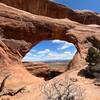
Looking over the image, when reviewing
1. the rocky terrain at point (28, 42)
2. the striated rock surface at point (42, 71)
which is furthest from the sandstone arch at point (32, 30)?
the striated rock surface at point (42, 71)

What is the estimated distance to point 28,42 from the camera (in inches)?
893

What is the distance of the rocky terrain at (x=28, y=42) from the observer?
14.8 m

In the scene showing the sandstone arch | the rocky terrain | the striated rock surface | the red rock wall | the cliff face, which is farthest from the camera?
the striated rock surface

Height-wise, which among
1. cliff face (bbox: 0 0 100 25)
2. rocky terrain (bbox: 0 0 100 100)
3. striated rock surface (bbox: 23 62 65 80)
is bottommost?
striated rock surface (bbox: 23 62 65 80)

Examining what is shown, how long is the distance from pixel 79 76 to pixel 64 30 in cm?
866

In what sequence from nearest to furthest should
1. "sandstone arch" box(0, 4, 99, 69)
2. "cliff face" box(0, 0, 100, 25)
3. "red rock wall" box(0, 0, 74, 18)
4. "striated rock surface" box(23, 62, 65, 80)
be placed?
1. "sandstone arch" box(0, 4, 99, 69)
2. "red rock wall" box(0, 0, 74, 18)
3. "cliff face" box(0, 0, 100, 25)
4. "striated rock surface" box(23, 62, 65, 80)

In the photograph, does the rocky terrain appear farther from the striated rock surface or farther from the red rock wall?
the striated rock surface

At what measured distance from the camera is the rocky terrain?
14805 mm

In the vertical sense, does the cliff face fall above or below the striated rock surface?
above

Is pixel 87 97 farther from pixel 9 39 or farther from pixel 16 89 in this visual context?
pixel 9 39

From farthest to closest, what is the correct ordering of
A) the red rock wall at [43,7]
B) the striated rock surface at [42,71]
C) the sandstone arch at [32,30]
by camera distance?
the striated rock surface at [42,71]
the red rock wall at [43,7]
the sandstone arch at [32,30]

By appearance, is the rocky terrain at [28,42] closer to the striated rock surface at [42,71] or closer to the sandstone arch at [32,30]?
the sandstone arch at [32,30]

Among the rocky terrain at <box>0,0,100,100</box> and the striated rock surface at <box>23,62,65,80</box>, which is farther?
the striated rock surface at <box>23,62,65,80</box>

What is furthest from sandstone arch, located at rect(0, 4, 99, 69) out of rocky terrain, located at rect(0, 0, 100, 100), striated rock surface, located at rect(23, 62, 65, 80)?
striated rock surface, located at rect(23, 62, 65, 80)
